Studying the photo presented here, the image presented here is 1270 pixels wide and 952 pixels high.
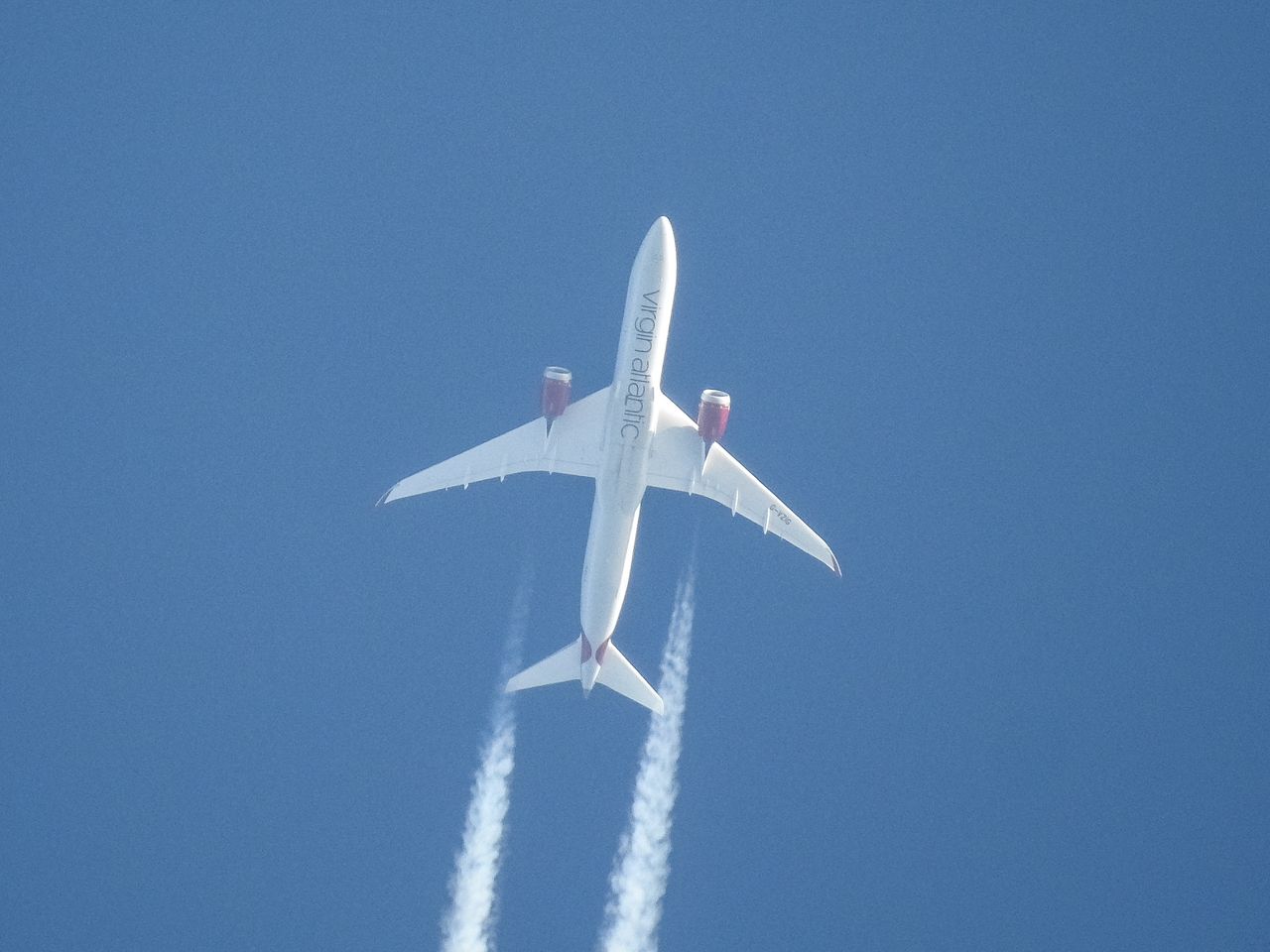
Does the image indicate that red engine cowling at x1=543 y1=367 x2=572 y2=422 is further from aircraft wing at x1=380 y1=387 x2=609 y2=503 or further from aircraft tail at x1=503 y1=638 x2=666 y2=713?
aircraft tail at x1=503 y1=638 x2=666 y2=713

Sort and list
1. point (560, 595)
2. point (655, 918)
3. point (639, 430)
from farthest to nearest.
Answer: point (560, 595)
point (655, 918)
point (639, 430)

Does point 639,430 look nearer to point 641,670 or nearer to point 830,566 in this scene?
point 830,566

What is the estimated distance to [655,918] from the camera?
62.6 meters

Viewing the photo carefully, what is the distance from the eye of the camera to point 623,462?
5612 cm

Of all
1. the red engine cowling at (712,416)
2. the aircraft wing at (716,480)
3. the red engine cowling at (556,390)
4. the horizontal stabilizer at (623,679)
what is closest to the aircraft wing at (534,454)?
the red engine cowling at (556,390)

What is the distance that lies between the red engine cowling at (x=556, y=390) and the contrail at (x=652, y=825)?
940 centimetres

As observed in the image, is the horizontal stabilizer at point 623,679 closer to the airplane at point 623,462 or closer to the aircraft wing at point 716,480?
the airplane at point 623,462

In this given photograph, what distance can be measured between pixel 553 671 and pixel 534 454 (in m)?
7.54

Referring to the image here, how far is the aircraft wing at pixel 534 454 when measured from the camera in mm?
59031

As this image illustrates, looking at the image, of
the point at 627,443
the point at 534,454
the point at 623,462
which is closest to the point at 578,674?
the point at 623,462

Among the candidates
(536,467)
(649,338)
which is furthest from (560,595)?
(649,338)

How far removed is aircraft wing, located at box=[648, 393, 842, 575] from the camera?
58906 millimetres

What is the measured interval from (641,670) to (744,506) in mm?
9218

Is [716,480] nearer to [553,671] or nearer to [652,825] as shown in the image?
[553,671]
